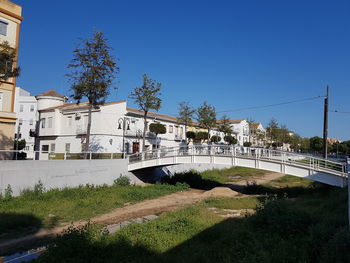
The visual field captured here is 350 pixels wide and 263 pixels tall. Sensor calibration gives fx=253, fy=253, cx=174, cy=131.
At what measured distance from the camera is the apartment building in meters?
22.7

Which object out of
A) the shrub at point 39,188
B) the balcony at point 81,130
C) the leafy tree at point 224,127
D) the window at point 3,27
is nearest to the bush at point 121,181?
the shrub at point 39,188

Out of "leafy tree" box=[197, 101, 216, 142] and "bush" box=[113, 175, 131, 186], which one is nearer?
"bush" box=[113, 175, 131, 186]

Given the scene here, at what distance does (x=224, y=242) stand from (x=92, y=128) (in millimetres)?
26110

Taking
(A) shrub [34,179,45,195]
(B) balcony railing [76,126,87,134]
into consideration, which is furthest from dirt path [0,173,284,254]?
(B) balcony railing [76,126,87,134]

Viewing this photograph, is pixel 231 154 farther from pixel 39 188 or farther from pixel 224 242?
pixel 39 188

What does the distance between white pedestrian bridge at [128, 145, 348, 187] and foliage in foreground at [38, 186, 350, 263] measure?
6.68 metres

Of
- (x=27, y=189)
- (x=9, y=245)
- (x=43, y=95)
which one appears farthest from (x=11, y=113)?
(x=9, y=245)

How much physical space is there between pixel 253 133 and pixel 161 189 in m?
47.5

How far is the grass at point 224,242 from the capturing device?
243 inches

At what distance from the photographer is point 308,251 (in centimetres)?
646

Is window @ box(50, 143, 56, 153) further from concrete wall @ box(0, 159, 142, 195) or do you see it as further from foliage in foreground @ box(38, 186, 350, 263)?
foliage in foreground @ box(38, 186, 350, 263)

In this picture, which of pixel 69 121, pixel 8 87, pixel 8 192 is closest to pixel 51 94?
pixel 69 121

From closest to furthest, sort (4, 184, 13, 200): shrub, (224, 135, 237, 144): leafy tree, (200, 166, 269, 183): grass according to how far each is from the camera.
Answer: (4, 184, 13, 200): shrub → (200, 166, 269, 183): grass → (224, 135, 237, 144): leafy tree

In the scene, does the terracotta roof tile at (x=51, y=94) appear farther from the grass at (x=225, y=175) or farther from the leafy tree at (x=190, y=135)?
the grass at (x=225, y=175)
